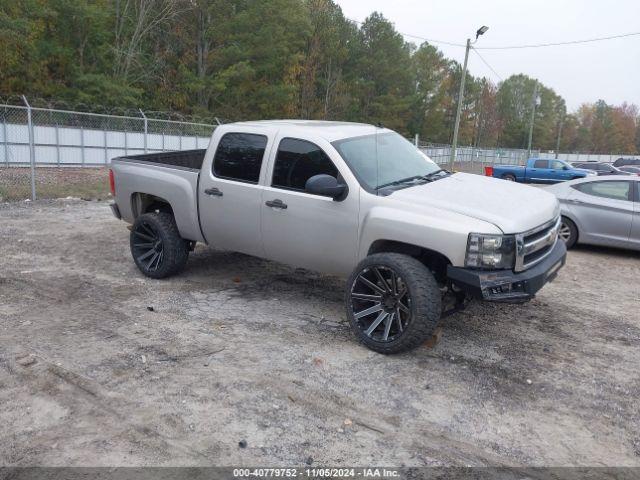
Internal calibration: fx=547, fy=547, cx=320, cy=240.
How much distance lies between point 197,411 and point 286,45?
43.6 meters

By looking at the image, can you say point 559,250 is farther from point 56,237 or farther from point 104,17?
point 104,17

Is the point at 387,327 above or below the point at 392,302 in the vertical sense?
below

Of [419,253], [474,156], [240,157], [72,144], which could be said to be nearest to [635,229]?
[419,253]

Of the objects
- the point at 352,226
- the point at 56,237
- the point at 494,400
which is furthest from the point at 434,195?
the point at 56,237

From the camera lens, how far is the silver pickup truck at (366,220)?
4.32 metres

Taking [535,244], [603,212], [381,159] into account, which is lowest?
[603,212]

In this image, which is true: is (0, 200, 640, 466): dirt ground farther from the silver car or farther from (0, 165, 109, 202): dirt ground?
(0, 165, 109, 202): dirt ground

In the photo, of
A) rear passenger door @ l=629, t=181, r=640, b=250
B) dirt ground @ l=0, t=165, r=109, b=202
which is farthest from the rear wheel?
dirt ground @ l=0, t=165, r=109, b=202

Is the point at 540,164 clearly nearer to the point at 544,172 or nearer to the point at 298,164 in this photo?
the point at 544,172

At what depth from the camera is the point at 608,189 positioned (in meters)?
9.22

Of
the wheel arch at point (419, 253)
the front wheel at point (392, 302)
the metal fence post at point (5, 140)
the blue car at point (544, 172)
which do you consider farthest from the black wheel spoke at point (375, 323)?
the blue car at point (544, 172)

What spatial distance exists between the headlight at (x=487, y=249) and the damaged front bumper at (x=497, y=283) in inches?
2.7

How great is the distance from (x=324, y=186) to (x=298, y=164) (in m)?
0.73

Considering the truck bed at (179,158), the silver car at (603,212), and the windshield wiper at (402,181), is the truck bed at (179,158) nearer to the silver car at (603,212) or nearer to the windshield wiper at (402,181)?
the windshield wiper at (402,181)
